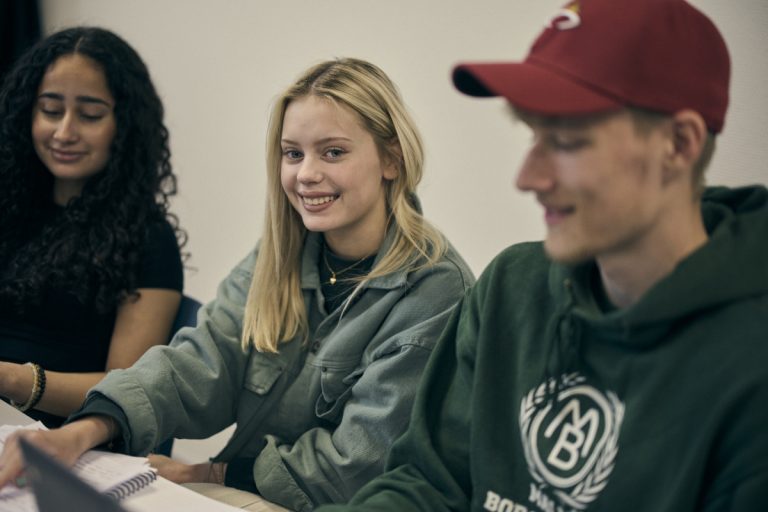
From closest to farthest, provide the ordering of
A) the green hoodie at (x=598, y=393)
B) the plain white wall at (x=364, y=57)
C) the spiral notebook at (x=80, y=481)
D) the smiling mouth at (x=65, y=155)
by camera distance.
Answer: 1. the spiral notebook at (x=80, y=481)
2. the green hoodie at (x=598, y=393)
3. the plain white wall at (x=364, y=57)
4. the smiling mouth at (x=65, y=155)

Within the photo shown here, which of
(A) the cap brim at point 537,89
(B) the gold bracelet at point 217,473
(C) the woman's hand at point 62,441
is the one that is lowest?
(B) the gold bracelet at point 217,473

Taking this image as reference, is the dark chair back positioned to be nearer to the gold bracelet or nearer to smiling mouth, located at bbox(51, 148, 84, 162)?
the gold bracelet

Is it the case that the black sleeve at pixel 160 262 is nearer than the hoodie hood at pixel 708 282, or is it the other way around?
the hoodie hood at pixel 708 282

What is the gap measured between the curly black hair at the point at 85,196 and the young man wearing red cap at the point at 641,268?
3.89 ft

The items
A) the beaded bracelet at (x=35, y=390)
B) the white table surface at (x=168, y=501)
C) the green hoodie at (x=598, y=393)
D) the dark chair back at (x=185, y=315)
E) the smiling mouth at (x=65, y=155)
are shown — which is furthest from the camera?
the smiling mouth at (x=65, y=155)

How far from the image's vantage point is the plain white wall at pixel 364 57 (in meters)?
1.52

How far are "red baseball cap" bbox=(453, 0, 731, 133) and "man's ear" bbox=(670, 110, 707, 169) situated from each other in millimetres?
11

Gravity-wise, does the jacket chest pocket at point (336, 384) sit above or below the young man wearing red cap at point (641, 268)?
below

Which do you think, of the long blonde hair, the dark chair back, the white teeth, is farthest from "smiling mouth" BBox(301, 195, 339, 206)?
the dark chair back

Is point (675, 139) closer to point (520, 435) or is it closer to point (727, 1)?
point (520, 435)

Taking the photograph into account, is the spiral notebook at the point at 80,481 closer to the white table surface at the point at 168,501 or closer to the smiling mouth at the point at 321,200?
the white table surface at the point at 168,501

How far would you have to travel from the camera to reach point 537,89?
88 centimetres

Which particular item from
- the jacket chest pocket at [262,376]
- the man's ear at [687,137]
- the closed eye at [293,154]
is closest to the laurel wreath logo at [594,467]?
the man's ear at [687,137]

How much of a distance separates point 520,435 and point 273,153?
0.84 meters
